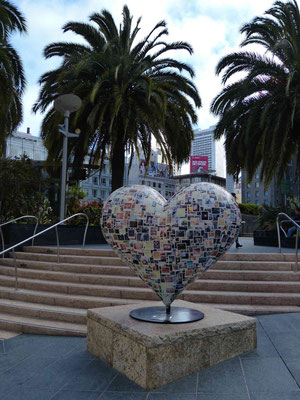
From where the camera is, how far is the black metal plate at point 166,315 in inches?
145

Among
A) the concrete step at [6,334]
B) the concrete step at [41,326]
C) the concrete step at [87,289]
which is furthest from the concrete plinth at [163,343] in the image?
the concrete step at [87,289]

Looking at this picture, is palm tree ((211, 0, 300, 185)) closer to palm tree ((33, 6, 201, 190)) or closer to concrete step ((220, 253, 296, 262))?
palm tree ((33, 6, 201, 190))

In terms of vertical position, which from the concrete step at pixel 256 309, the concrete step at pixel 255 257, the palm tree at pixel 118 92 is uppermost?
→ the palm tree at pixel 118 92

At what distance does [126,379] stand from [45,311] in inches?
95.3

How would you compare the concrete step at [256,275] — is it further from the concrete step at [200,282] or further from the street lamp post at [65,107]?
the street lamp post at [65,107]

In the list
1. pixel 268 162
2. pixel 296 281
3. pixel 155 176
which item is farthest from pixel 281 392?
pixel 155 176

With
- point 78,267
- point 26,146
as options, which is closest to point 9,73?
point 78,267

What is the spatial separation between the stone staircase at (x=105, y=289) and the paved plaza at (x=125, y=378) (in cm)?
83

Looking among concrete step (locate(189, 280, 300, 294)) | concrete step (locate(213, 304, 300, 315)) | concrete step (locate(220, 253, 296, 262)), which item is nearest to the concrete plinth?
concrete step (locate(213, 304, 300, 315))

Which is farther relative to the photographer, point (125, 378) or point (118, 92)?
point (118, 92)

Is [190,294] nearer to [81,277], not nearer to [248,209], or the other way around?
[81,277]

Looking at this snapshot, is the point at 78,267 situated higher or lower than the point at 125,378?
higher

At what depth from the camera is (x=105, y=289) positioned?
19.6ft

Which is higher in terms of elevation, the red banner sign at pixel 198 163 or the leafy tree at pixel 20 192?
the red banner sign at pixel 198 163
